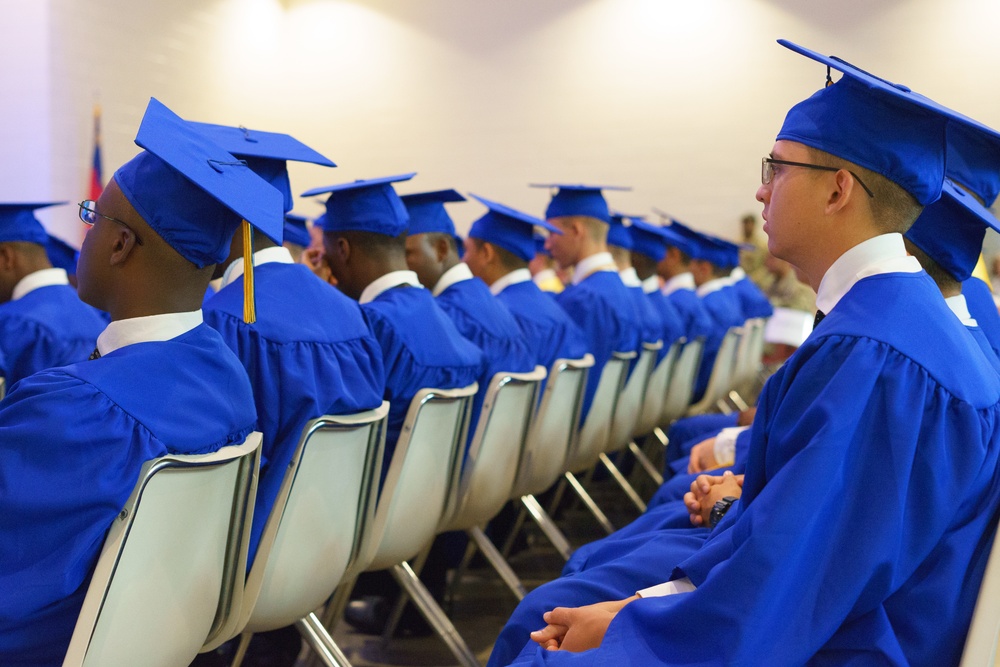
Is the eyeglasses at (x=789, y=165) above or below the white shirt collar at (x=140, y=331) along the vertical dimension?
above

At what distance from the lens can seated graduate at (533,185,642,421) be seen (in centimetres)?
531

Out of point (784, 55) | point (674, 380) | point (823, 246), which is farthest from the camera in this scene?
point (784, 55)

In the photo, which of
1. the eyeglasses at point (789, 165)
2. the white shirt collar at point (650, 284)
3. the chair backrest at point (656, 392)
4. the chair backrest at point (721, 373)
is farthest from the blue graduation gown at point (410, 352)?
the white shirt collar at point (650, 284)

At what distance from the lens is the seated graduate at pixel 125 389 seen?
5.29 ft

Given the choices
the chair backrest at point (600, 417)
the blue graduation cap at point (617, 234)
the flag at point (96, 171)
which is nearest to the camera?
the chair backrest at point (600, 417)

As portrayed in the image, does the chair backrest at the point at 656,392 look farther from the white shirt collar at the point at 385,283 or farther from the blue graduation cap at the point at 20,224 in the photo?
the blue graduation cap at the point at 20,224

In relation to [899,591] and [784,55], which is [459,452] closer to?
[899,591]

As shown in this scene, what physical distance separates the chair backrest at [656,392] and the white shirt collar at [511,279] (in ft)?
2.93

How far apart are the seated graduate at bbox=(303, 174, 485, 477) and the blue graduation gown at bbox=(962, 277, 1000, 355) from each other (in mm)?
1539

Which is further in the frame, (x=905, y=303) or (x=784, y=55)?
(x=784, y=55)

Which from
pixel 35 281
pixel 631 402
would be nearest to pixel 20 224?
pixel 35 281

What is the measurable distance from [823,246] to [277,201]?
1067 mm

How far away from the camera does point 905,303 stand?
61.7 inches

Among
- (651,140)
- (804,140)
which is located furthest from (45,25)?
(804,140)
